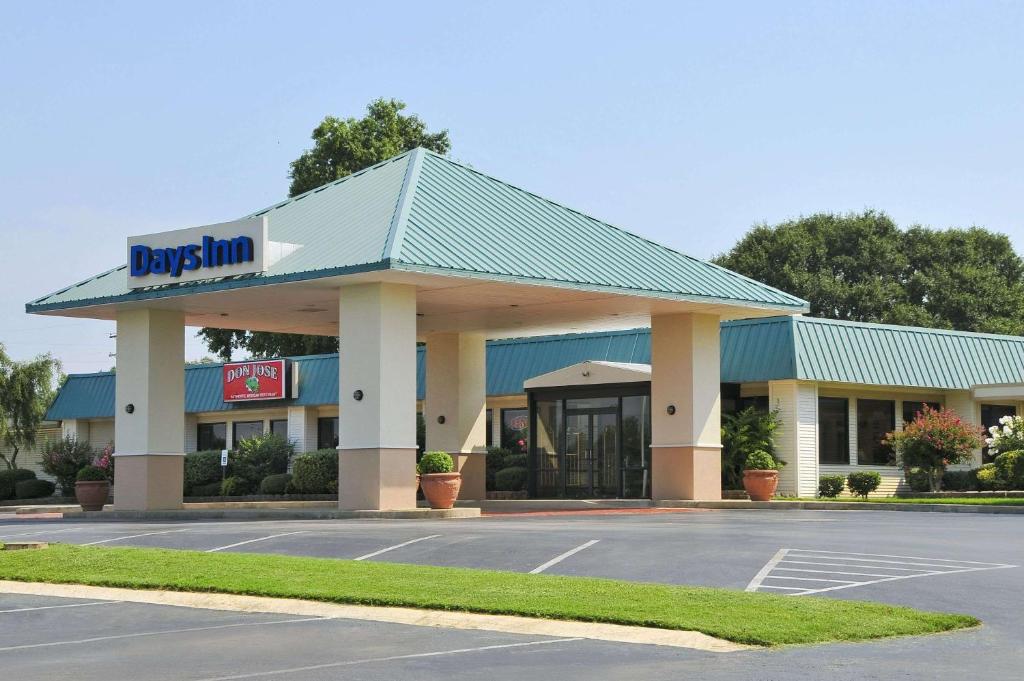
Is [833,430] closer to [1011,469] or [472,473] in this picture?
[1011,469]

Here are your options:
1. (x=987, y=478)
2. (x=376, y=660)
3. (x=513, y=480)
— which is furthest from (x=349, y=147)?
(x=376, y=660)

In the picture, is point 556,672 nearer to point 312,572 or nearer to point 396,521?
point 312,572

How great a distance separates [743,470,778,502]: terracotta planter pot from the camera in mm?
34062

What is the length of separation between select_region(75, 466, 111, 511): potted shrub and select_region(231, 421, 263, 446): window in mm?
13865

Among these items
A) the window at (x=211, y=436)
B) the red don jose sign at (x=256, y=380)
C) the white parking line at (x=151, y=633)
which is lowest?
the white parking line at (x=151, y=633)

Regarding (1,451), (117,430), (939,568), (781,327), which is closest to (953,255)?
(781,327)

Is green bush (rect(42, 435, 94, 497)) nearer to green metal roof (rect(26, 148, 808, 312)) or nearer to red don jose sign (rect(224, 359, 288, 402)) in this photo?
red don jose sign (rect(224, 359, 288, 402))

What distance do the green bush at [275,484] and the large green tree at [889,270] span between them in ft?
101

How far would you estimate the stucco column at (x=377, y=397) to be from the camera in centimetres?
2808

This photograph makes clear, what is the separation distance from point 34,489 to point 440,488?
26524 mm

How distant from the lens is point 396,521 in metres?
26.8

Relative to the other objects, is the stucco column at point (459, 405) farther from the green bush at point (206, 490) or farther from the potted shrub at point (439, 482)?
the green bush at point (206, 490)

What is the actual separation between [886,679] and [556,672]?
2437 millimetres

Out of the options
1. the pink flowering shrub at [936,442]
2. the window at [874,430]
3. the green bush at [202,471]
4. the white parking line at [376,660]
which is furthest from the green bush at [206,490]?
the white parking line at [376,660]
